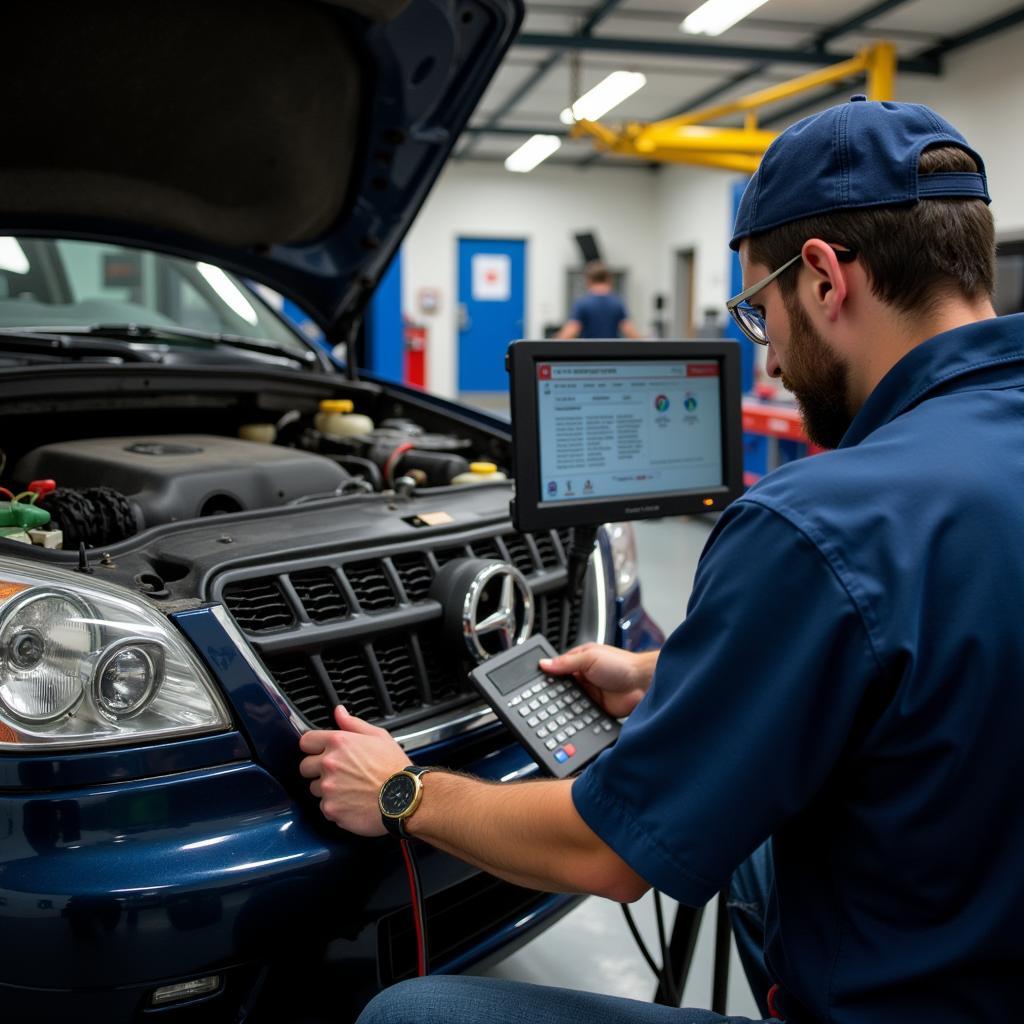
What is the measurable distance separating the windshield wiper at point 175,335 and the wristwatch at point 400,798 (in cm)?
160

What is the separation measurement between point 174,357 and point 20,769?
1.39 meters

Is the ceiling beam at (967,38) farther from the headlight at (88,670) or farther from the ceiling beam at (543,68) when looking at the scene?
the headlight at (88,670)

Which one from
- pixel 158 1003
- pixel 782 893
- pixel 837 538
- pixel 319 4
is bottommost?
pixel 158 1003

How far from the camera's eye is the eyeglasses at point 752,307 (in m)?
0.96

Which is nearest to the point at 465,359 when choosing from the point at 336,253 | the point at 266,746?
the point at 336,253

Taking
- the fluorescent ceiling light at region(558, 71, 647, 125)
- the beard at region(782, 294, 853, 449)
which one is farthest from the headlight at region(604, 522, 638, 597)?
the fluorescent ceiling light at region(558, 71, 647, 125)

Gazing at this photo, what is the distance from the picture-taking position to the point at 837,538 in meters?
0.81

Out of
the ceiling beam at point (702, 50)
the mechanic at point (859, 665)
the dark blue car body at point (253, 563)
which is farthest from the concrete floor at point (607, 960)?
the ceiling beam at point (702, 50)

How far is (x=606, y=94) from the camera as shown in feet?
31.5

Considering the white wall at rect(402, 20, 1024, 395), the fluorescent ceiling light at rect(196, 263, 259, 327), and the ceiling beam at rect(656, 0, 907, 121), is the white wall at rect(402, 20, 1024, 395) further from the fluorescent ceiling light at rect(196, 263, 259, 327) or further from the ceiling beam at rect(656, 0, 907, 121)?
the fluorescent ceiling light at rect(196, 263, 259, 327)

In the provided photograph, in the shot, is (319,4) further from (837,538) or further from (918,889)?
(918,889)

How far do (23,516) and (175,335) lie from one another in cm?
114

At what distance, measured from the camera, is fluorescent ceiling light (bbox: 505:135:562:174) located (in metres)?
12.2

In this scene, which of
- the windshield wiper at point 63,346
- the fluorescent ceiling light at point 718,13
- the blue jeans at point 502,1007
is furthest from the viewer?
the fluorescent ceiling light at point 718,13
